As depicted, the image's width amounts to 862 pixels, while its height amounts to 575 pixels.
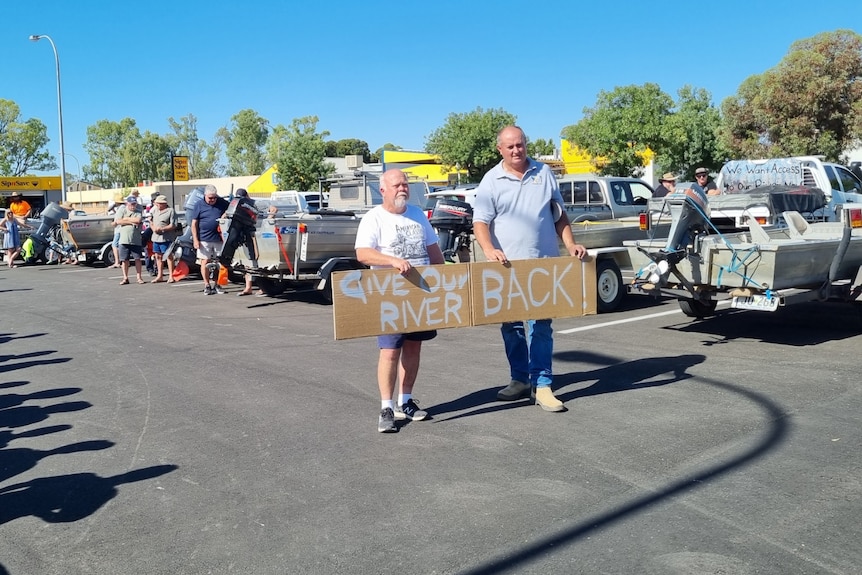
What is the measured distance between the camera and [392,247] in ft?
18.8

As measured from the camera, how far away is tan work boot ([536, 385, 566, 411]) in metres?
6.05

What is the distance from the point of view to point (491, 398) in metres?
6.55

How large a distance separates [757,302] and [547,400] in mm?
3345

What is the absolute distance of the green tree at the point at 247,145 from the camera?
327ft

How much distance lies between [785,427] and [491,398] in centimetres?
215

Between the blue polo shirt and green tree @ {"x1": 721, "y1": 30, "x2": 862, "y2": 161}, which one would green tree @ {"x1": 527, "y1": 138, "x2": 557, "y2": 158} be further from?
the blue polo shirt

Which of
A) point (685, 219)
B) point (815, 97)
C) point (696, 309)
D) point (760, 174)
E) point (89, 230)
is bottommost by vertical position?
point (696, 309)

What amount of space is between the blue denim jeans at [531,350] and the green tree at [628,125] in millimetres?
30956

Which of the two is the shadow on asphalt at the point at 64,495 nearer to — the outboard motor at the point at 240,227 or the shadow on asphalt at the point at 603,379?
the shadow on asphalt at the point at 603,379

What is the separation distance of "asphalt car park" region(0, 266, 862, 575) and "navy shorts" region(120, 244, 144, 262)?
308 inches

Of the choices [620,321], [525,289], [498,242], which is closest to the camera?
[525,289]

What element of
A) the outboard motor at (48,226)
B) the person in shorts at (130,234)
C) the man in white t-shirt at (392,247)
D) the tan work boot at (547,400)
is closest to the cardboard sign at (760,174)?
the tan work boot at (547,400)

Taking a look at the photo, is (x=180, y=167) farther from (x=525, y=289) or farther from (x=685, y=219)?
(x=525, y=289)

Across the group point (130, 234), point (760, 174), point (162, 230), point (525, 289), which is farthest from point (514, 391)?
point (760, 174)
